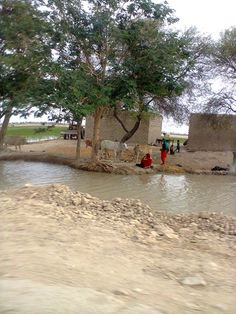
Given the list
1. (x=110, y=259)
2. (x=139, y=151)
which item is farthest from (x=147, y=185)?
(x=110, y=259)

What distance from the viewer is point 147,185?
18344mm

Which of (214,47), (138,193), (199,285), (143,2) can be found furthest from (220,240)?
(214,47)

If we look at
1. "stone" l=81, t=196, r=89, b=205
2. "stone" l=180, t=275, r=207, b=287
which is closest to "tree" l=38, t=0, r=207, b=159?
"stone" l=81, t=196, r=89, b=205

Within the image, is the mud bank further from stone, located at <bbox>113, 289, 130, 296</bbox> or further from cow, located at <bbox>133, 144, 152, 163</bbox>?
stone, located at <bbox>113, 289, 130, 296</bbox>

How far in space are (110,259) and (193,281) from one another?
1.07 metres

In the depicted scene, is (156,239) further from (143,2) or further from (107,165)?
(143,2)

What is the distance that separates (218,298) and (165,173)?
18.5 meters

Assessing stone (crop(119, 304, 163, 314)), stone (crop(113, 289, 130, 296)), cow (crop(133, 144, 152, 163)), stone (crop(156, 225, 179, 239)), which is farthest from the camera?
cow (crop(133, 144, 152, 163))

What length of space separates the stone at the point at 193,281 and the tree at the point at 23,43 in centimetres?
1716

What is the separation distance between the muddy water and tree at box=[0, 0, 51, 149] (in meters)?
3.22

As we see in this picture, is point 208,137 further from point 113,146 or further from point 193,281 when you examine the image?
point 193,281

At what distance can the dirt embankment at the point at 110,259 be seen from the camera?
4.02 metres

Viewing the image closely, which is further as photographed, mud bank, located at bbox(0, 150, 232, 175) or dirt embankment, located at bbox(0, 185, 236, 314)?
mud bank, located at bbox(0, 150, 232, 175)

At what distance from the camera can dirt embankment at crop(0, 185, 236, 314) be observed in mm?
4016
